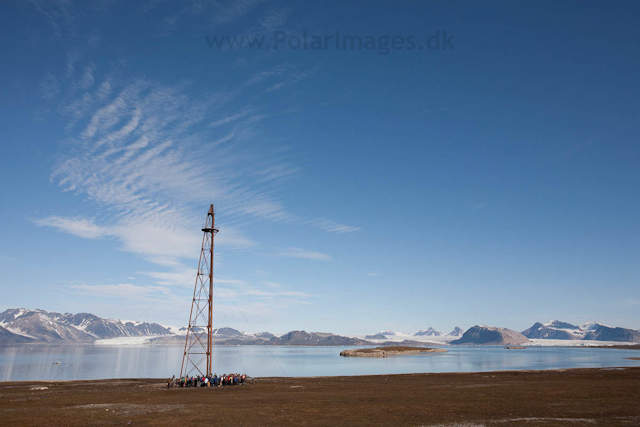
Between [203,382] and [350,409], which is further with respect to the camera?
[203,382]

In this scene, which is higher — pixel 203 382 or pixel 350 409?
pixel 350 409

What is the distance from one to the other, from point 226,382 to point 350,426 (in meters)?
38.1

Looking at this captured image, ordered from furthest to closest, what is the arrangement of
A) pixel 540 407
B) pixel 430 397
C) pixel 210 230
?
pixel 210 230
pixel 430 397
pixel 540 407

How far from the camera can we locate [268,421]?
27109 mm

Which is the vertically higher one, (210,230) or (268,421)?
(210,230)

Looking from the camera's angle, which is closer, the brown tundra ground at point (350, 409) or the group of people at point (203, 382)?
the brown tundra ground at point (350, 409)

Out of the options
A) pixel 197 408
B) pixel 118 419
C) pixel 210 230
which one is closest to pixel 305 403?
pixel 197 408

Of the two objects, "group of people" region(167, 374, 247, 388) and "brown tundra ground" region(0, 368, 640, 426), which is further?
"group of people" region(167, 374, 247, 388)

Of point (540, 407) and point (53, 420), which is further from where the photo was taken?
point (540, 407)

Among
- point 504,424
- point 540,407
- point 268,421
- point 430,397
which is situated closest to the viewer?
point 504,424

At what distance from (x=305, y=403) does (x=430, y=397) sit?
1191 centimetres

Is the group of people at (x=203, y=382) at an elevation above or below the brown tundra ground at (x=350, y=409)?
below

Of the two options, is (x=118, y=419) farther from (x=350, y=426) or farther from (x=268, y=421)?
(x=350, y=426)

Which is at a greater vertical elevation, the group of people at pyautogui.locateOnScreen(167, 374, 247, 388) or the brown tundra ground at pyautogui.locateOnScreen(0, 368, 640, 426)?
the brown tundra ground at pyautogui.locateOnScreen(0, 368, 640, 426)
